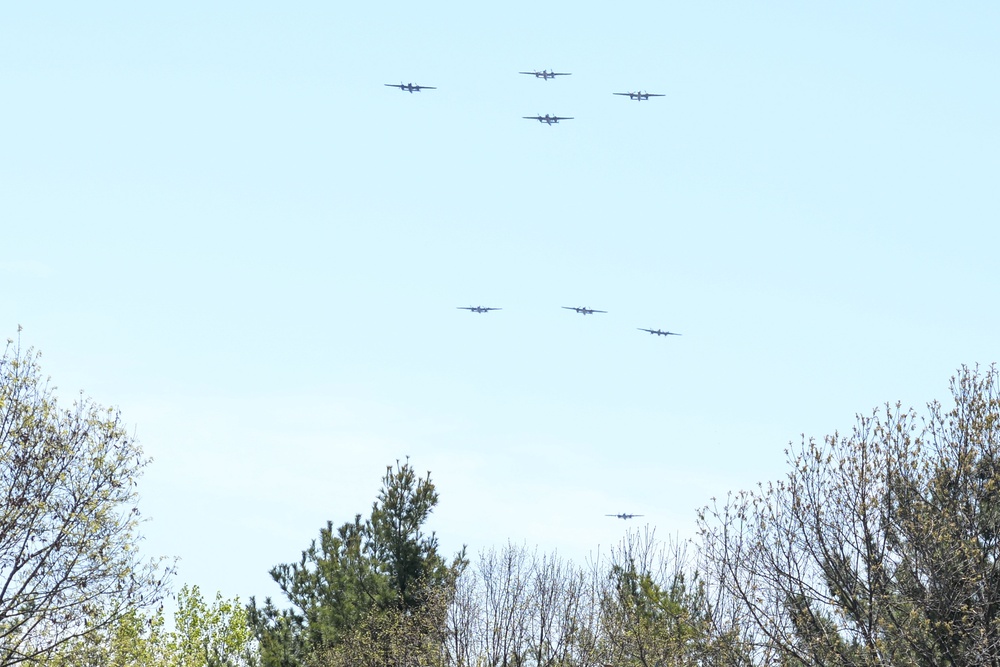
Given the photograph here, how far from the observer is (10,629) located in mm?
29688

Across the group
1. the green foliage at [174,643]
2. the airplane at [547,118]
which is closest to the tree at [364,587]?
the green foliage at [174,643]

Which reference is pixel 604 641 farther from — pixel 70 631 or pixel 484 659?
pixel 70 631

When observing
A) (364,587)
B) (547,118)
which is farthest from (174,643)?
(547,118)

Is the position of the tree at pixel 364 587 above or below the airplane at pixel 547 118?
below

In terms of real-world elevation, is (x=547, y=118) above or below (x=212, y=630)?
above

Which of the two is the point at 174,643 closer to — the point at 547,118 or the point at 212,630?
the point at 212,630

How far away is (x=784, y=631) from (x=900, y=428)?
5.94m

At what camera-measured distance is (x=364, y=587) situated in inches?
1941

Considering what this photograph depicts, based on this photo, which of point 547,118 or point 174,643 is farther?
point 547,118

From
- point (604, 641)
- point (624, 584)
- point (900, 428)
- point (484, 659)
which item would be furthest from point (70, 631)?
point (624, 584)

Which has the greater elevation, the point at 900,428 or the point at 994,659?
the point at 900,428

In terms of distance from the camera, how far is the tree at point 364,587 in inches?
1824

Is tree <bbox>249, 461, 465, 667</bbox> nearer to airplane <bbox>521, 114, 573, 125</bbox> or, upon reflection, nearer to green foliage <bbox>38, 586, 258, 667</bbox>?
green foliage <bbox>38, 586, 258, 667</bbox>

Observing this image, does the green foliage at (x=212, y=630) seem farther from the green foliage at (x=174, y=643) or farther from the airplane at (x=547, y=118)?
the airplane at (x=547, y=118)
